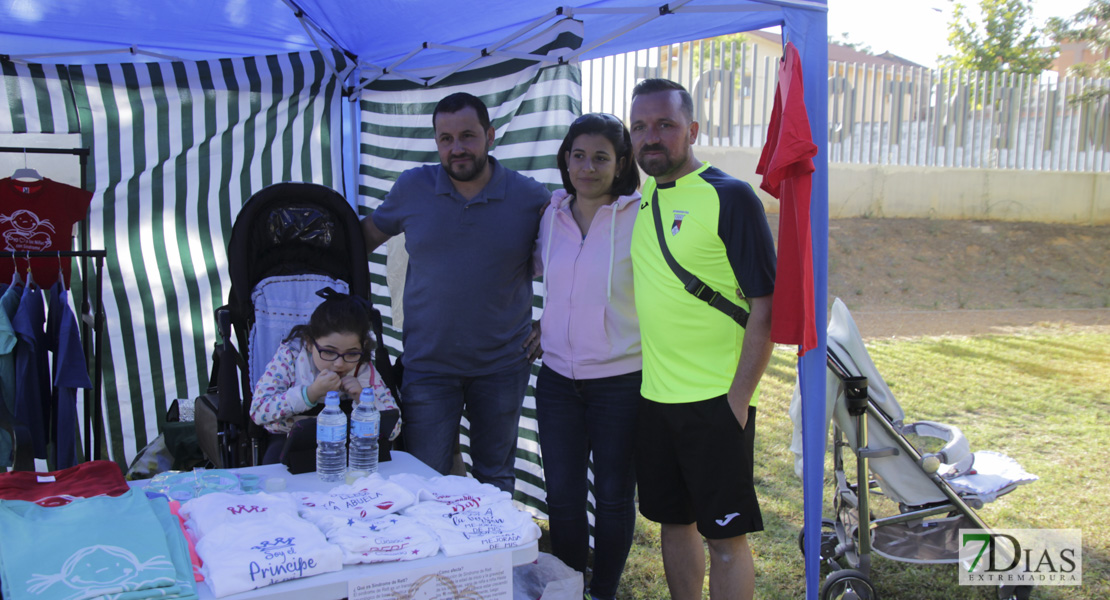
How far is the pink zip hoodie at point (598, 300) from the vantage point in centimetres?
289

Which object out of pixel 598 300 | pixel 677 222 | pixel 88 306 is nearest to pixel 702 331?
pixel 677 222

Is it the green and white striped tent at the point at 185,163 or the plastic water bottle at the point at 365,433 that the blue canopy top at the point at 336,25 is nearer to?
the green and white striped tent at the point at 185,163

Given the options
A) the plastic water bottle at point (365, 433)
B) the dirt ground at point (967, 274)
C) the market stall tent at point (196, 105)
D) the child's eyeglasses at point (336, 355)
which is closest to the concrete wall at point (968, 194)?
the dirt ground at point (967, 274)

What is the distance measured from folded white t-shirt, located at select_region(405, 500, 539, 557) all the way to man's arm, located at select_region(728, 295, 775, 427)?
2.74ft

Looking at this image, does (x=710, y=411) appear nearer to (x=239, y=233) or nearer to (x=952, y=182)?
(x=239, y=233)

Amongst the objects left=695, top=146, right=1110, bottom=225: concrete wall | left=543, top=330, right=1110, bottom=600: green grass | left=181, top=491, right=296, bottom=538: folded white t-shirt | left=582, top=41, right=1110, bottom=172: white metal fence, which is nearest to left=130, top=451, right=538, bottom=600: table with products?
left=181, top=491, right=296, bottom=538: folded white t-shirt

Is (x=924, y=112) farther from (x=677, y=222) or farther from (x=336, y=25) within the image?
(x=677, y=222)

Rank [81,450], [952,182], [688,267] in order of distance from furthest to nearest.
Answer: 1. [952,182]
2. [81,450]
3. [688,267]

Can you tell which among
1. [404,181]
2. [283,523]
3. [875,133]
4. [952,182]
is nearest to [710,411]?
[283,523]

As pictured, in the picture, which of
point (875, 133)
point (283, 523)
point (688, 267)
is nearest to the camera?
point (283, 523)

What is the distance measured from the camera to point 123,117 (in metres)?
4.41

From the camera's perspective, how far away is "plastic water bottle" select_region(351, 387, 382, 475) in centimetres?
229

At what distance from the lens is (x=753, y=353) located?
2.47 m

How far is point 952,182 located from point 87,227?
44.8 ft
